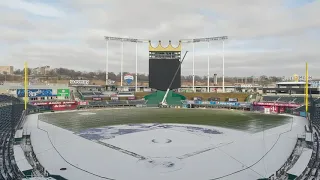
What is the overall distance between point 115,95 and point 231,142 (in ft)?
193

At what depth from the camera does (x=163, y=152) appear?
23.2 meters

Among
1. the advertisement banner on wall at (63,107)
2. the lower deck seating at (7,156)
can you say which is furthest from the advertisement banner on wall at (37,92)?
the lower deck seating at (7,156)

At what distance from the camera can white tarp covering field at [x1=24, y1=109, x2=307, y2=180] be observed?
1806cm

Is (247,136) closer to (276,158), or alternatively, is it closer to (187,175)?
(276,158)

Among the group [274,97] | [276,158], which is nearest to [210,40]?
[274,97]

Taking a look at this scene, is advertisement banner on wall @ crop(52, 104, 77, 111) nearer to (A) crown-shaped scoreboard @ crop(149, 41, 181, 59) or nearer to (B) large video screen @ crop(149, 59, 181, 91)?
(B) large video screen @ crop(149, 59, 181, 91)

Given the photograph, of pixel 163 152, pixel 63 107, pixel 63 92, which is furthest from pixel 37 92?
pixel 163 152

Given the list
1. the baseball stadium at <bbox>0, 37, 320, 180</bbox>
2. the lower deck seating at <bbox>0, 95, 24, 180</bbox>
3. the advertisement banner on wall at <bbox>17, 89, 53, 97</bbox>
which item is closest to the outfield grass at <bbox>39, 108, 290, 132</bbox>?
the baseball stadium at <bbox>0, 37, 320, 180</bbox>

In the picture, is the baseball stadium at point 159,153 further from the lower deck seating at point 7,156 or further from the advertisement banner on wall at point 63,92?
the advertisement banner on wall at point 63,92

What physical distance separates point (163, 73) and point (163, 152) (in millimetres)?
54462

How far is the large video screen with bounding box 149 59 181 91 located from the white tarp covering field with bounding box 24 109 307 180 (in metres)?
42.1

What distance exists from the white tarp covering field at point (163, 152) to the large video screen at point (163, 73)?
138 ft

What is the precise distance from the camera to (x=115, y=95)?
267 ft

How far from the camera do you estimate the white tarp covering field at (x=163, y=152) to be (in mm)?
18062
